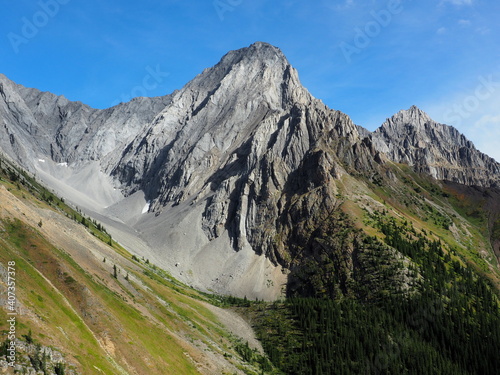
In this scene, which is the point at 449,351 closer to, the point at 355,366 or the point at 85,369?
the point at 355,366

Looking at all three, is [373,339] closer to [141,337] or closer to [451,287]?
[451,287]

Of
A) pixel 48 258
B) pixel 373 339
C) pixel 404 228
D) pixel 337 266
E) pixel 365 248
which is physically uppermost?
pixel 404 228

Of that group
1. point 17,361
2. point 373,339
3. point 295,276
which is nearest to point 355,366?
point 373,339

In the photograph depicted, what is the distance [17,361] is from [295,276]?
135 m

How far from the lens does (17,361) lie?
38531 millimetres

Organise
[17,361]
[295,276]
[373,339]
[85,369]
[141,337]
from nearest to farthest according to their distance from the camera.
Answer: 1. [17,361]
2. [85,369]
3. [141,337]
4. [373,339]
5. [295,276]

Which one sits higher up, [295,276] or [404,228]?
[404,228]

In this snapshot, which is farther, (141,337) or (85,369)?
(141,337)

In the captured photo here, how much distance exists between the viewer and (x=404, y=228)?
6590 inches

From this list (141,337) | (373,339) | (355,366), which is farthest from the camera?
(373,339)

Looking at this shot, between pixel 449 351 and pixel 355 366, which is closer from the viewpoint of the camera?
pixel 355 366

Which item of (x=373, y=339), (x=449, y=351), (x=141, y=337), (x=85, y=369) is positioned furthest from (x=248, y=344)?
(x=85, y=369)

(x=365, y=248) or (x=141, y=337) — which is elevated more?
(x=365, y=248)

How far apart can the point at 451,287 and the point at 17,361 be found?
132 metres
